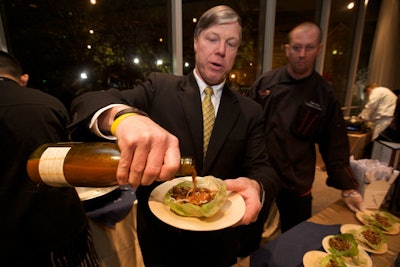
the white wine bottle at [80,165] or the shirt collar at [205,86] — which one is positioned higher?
the shirt collar at [205,86]

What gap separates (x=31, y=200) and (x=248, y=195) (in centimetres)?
100

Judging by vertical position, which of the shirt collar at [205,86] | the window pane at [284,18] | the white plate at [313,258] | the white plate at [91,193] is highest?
the window pane at [284,18]

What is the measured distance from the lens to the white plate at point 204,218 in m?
0.75

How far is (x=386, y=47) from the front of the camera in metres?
6.18

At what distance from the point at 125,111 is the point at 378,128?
5.93 metres

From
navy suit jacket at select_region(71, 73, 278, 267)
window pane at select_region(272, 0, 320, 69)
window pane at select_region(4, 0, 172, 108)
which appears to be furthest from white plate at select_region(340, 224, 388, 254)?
window pane at select_region(272, 0, 320, 69)

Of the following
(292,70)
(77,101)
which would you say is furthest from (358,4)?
(77,101)

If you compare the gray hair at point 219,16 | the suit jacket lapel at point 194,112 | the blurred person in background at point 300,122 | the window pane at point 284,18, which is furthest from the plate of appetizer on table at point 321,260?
the window pane at point 284,18

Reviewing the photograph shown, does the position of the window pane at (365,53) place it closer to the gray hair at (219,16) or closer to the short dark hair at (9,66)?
the gray hair at (219,16)

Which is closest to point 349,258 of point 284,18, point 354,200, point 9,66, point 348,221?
point 348,221

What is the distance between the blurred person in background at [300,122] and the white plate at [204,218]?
4.00 ft

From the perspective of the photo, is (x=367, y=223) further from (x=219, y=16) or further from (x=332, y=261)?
(x=219, y=16)

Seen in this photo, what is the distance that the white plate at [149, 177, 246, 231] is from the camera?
755 millimetres

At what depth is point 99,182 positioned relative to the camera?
68 centimetres
